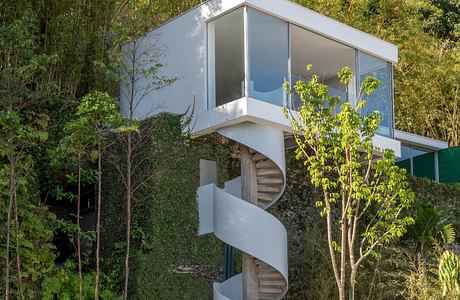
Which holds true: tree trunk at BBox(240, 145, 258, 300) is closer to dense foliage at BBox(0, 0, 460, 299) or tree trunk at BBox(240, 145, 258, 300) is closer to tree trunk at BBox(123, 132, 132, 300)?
dense foliage at BBox(0, 0, 460, 299)

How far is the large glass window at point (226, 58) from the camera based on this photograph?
1178 cm

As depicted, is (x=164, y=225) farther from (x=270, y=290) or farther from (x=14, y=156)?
(x=14, y=156)

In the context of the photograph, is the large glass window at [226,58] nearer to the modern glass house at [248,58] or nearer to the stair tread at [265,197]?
the modern glass house at [248,58]

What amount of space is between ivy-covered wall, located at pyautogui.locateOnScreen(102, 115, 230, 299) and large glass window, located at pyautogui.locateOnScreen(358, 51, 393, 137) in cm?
343

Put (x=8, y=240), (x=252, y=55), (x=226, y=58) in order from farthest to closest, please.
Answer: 1. (x=226, y=58)
2. (x=252, y=55)
3. (x=8, y=240)

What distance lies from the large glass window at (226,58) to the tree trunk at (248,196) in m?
0.91

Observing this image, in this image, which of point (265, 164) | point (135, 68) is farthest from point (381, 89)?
point (135, 68)

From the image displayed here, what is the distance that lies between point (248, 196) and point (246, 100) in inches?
Result: 59.9

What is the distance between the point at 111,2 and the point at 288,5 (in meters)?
3.47

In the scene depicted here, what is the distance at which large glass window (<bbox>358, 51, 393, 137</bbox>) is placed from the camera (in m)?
13.4

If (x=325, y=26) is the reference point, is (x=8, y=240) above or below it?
below

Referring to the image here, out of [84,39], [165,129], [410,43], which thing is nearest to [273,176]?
[165,129]

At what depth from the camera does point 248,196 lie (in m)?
12.0

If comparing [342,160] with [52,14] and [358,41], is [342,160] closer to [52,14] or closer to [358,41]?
[358,41]
